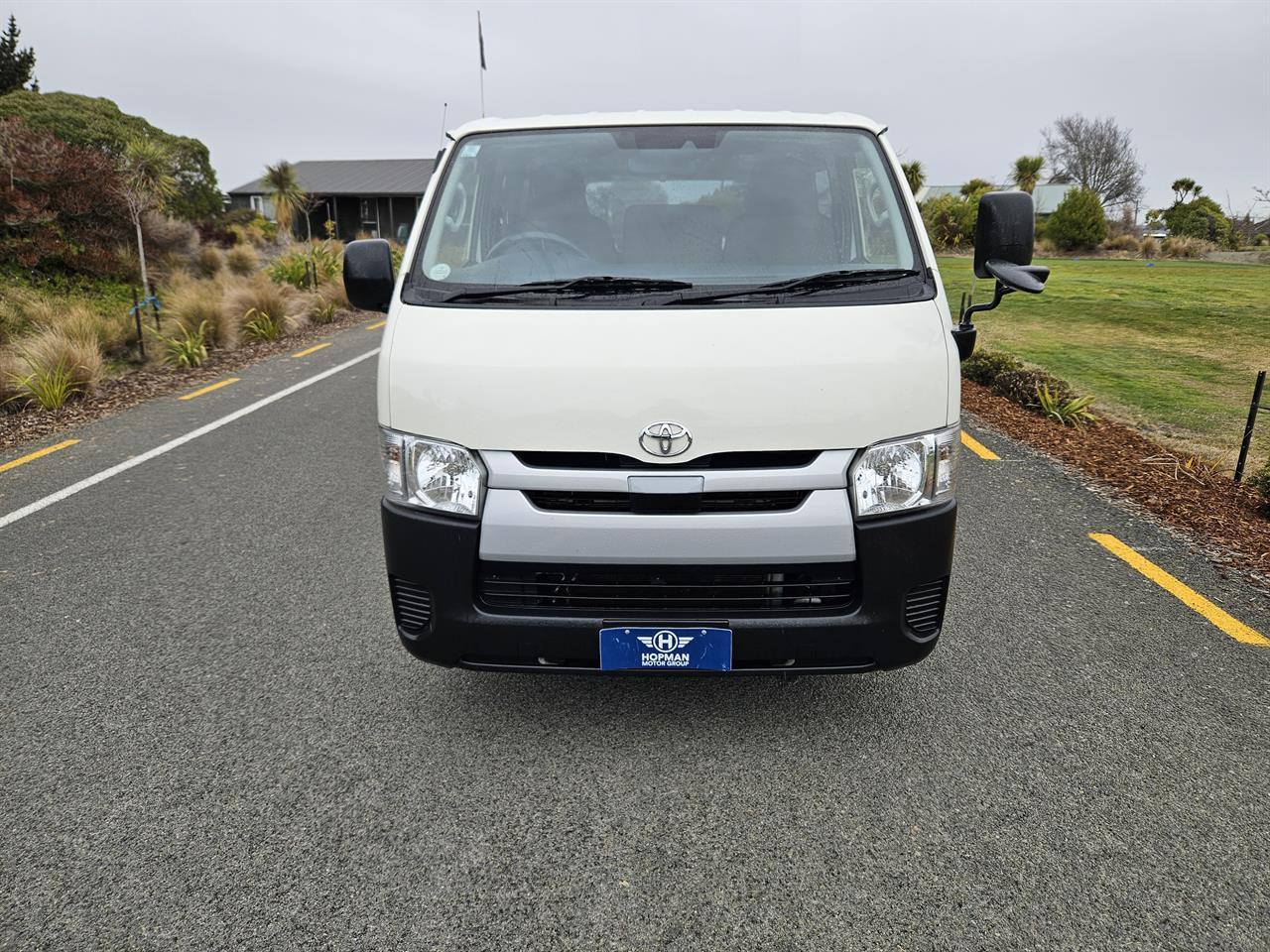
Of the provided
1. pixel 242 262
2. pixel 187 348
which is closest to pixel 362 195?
pixel 242 262

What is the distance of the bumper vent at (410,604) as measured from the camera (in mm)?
2785

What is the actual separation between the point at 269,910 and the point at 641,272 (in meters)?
2.24

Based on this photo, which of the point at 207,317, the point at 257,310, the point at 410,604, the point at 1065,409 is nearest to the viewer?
the point at 410,604

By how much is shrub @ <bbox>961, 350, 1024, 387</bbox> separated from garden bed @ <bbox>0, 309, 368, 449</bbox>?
8.62 metres

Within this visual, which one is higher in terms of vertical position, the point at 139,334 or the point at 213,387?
the point at 139,334

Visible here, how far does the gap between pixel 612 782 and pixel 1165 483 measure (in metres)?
4.79

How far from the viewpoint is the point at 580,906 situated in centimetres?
229

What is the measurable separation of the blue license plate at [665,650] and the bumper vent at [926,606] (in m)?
0.58

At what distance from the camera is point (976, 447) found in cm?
710

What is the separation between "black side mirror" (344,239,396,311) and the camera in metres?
3.42

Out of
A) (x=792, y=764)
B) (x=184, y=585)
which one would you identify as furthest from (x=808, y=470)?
(x=184, y=585)

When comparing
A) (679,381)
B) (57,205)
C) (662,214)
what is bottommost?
(679,381)

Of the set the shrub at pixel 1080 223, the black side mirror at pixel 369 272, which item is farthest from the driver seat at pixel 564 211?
the shrub at pixel 1080 223

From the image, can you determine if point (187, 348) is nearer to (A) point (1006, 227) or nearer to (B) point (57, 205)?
(B) point (57, 205)
